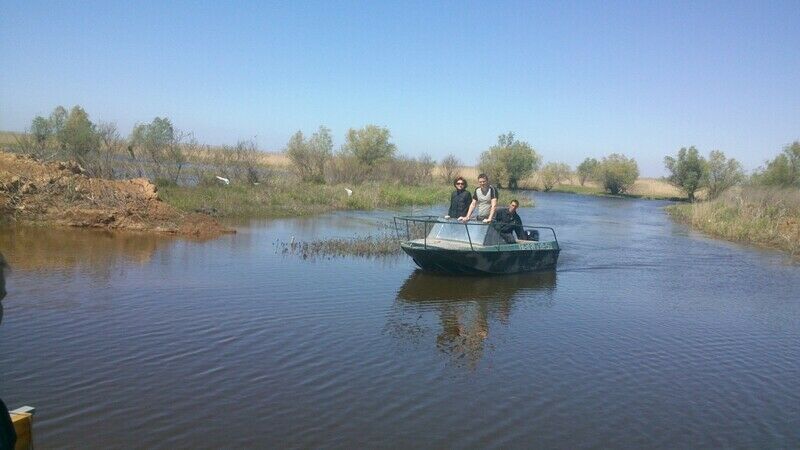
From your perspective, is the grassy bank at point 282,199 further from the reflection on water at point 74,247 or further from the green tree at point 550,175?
the green tree at point 550,175

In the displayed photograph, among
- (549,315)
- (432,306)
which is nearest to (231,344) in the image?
(432,306)

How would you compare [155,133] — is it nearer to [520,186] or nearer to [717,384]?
[717,384]

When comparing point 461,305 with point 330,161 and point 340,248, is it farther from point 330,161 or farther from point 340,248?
point 330,161

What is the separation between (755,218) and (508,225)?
19593mm

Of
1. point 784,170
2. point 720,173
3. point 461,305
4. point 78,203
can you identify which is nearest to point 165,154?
point 78,203

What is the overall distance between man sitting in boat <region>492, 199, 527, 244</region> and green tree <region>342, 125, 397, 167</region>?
1611 inches

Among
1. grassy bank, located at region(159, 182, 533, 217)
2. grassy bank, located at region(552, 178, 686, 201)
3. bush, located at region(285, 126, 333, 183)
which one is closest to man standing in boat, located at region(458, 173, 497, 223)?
grassy bank, located at region(159, 182, 533, 217)

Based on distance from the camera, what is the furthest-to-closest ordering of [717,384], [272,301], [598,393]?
[272,301] → [717,384] → [598,393]

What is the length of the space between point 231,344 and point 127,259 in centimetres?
732

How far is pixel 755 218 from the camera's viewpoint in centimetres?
3070

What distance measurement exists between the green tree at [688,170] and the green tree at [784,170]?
65.0 ft

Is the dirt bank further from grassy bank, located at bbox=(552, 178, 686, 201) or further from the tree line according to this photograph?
grassy bank, located at bbox=(552, 178, 686, 201)

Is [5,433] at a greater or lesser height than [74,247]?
greater

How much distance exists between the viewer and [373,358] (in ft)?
29.8
